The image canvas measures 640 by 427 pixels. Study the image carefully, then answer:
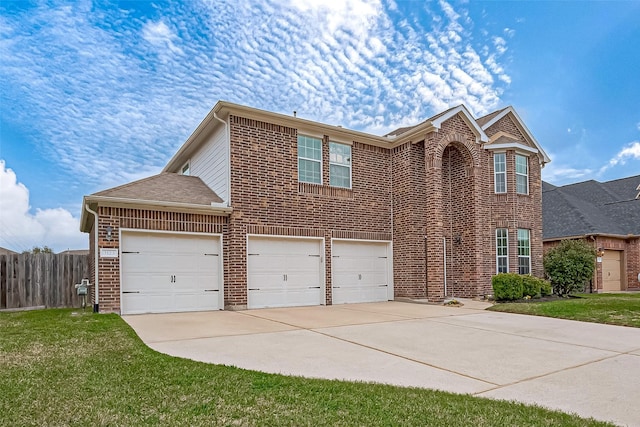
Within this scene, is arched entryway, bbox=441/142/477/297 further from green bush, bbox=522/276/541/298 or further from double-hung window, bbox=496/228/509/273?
double-hung window, bbox=496/228/509/273

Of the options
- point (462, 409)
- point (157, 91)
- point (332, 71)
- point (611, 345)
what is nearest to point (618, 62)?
point (332, 71)

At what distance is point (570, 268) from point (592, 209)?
10.0 metres

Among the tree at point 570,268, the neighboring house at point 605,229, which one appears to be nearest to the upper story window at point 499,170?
the tree at point 570,268

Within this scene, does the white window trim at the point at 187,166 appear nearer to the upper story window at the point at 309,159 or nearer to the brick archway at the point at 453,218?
the upper story window at the point at 309,159

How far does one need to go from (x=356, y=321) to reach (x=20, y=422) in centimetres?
688

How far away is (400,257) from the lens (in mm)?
14438

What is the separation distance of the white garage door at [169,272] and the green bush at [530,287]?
32.8ft

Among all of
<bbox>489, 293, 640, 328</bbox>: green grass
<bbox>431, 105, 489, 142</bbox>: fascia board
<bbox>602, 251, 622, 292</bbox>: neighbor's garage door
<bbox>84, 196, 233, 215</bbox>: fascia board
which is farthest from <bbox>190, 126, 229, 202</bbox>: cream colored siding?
<bbox>602, 251, 622, 292</bbox>: neighbor's garage door

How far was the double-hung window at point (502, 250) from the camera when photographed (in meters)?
15.7

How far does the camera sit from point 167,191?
1170 cm

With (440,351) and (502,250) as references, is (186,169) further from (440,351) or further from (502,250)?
(440,351)

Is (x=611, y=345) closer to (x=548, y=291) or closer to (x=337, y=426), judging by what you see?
(x=337, y=426)

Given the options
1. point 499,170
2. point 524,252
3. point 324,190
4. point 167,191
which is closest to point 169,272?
point 167,191

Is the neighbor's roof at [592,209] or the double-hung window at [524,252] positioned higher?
the neighbor's roof at [592,209]
